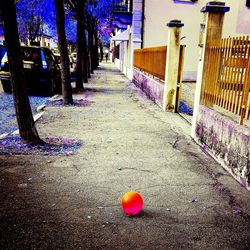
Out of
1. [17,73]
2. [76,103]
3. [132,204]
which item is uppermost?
[17,73]

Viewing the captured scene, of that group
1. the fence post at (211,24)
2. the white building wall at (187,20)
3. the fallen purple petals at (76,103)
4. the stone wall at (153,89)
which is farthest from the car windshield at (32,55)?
the white building wall at (187,20)

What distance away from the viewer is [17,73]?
5.07 meters

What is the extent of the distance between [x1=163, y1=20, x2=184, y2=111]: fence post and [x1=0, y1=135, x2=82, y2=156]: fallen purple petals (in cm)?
454

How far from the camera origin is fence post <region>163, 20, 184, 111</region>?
9.09m

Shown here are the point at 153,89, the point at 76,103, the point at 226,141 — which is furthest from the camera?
the point at 153,89

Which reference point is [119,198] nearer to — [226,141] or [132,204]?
[132,204]

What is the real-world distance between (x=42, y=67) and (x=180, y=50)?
576cm

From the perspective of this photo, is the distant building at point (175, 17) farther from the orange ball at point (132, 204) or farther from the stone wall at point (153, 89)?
the orange ball at point (132, 204)

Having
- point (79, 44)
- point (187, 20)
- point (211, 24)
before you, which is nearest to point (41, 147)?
point (211, 24)

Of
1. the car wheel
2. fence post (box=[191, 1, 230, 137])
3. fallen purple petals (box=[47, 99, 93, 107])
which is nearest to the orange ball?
fence post (box=[191, 1, 230, 137])

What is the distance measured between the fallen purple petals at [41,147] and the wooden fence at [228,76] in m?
2.91

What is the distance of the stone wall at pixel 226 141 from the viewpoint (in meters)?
4.07

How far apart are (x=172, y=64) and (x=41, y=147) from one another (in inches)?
218

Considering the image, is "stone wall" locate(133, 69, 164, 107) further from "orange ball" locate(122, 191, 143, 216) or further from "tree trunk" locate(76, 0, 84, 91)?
"orange ball" locate(122, 191, 143, 216)
